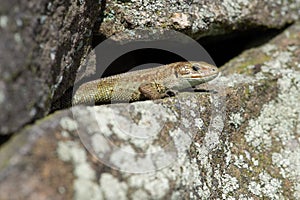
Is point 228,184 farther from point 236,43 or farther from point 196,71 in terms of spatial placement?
point 236,43

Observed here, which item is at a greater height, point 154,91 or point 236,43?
point 236,43

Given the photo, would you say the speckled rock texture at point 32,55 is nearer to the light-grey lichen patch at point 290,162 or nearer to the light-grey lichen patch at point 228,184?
the light-grey lichen patch at point 228,184

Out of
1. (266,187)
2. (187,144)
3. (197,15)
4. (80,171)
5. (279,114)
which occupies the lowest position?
(266,187)

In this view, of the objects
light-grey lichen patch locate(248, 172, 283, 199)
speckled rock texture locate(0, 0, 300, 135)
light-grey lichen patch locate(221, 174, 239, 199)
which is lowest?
light-grey lichen patch locate(248, 172, 283, 199)

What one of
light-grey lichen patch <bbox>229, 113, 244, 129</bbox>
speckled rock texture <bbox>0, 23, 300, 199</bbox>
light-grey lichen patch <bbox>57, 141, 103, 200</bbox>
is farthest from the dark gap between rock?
light-grey lichen patch <bbox>57, 141, 103, 200</bbox>

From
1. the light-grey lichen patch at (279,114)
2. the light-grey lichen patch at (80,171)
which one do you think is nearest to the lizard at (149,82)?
the light-grey lichen patch at (279,114)

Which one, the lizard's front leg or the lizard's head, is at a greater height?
the lizard's head

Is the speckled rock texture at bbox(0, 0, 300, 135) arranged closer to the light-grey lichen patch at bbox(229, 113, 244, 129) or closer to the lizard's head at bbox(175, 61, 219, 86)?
the lizard's head at bbox(175, 61, 219, 86)

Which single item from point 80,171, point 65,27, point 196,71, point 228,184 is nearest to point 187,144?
point 228,184
